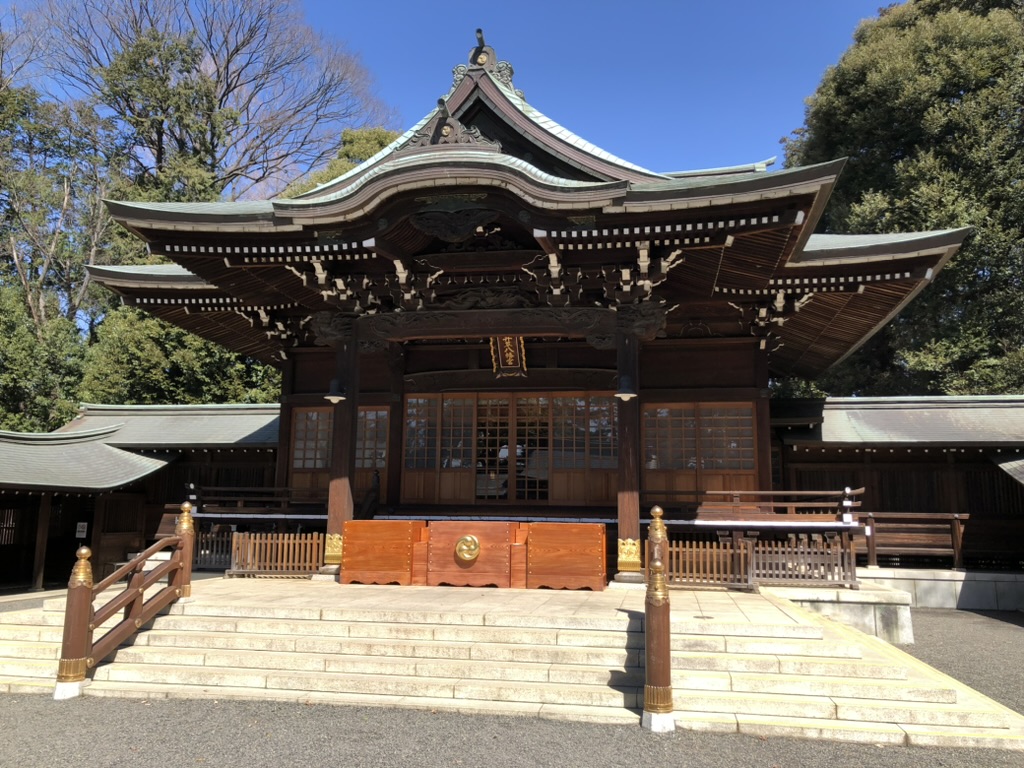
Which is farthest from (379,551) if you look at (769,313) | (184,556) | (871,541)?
(871,541)

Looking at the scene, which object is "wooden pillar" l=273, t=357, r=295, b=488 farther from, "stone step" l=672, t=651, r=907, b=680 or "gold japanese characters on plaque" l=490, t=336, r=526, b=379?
"stone step" l=672, t=651, r=907, b=680

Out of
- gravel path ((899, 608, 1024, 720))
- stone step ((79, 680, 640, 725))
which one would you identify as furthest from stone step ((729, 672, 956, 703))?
gravel path ((899, 608, 1024, 720))

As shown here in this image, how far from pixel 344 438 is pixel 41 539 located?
27.2ft

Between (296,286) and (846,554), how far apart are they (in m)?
8.94

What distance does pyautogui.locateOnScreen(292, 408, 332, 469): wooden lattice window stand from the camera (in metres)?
13.9

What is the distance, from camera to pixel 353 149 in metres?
33.2

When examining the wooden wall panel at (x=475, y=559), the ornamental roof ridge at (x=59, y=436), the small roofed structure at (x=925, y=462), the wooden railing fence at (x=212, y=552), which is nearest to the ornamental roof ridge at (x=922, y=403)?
the small roofed structure at (x=925, y=462)

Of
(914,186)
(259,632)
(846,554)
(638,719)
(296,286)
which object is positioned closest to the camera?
(638,719)

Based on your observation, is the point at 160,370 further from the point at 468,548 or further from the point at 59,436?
the point at 468,548

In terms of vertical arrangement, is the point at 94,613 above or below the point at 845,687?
above

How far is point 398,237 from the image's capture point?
9609mm

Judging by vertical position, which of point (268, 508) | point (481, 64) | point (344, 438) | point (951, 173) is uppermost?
point (951, 173)

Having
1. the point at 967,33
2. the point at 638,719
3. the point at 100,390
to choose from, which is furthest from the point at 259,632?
the point at 967,33

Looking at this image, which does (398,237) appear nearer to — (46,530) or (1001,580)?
(46,530)
